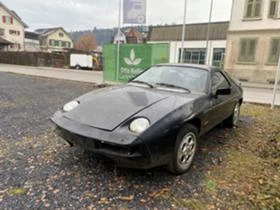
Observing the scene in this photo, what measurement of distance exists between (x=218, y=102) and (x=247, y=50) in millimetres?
18454

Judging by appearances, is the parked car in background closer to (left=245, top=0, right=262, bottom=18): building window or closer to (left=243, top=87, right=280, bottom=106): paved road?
(left=245, top=0, right=262, bottom=18): building window

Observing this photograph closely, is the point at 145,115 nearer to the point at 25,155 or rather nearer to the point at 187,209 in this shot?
the point at 187,209

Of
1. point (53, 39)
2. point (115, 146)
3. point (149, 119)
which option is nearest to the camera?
point (115, 146)

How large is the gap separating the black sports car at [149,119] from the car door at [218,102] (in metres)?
0.02

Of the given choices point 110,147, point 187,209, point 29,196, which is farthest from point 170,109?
point 29,196

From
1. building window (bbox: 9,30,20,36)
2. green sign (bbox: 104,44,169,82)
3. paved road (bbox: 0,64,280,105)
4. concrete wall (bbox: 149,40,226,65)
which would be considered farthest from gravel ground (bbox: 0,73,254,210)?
building window (bbox: 9,30,20,36)

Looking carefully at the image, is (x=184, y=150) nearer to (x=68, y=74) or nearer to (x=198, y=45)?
(x=68, y=74)

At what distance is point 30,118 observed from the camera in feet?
18.8

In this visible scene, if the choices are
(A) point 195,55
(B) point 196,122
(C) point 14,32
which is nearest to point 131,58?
(B) point 196,122

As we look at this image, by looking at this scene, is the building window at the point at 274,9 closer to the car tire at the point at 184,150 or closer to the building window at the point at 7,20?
the car tire at the point at 184,150

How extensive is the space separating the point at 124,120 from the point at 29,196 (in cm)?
132

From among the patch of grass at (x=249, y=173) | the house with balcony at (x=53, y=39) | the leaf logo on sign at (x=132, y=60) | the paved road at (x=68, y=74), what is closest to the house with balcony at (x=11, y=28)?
the house with balcony at (x=53, y=39)

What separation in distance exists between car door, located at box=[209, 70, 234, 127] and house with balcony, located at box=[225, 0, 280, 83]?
16736 millimetres

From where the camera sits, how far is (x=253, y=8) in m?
19.5
